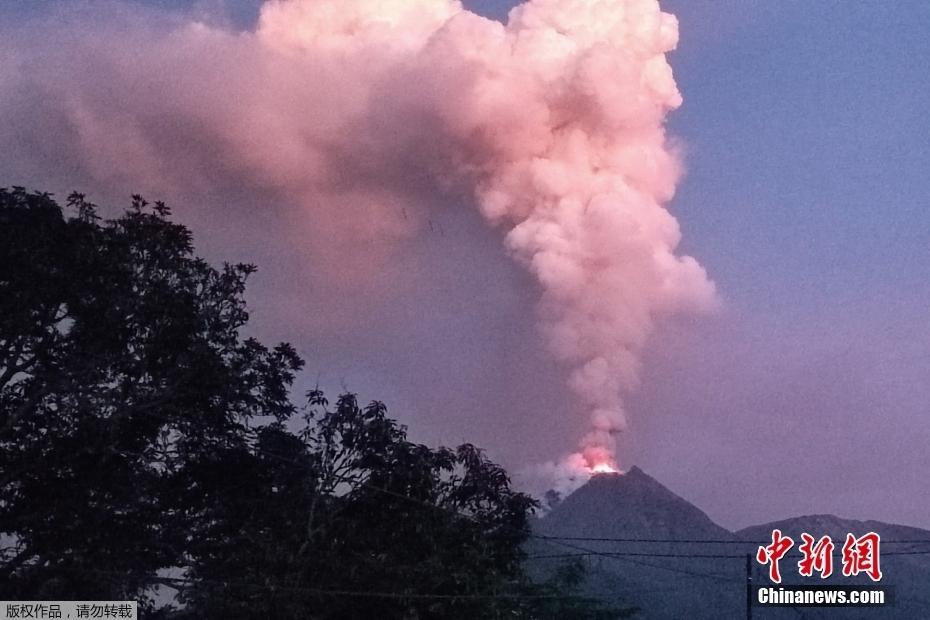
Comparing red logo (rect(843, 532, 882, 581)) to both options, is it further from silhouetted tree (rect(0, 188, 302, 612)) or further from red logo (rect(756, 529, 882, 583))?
silhouetted tree (rect(0, 188, 302, 612))

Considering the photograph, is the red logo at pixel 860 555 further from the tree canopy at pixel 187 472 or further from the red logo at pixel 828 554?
the tree canopy at pixel 187 472

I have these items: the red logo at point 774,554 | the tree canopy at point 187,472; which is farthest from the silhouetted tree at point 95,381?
the red logo at point 774,554

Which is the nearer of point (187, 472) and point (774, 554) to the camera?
point (187, 472)

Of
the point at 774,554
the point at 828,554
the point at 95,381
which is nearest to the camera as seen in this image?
the point at 95,381

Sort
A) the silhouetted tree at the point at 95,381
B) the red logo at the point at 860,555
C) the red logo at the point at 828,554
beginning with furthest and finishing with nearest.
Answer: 1. the red logo at the point at 860,555
2. the red logo at the point at 828,554
3. the silhouetted tree at the point at 95,381

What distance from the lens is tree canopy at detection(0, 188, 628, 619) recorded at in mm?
25672

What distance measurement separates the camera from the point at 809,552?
4753 centimetres

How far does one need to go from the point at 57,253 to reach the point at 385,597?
35.3ft

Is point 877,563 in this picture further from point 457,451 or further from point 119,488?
point 119,488

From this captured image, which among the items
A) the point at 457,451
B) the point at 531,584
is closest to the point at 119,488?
the point at 457,451

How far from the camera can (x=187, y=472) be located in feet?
94.3

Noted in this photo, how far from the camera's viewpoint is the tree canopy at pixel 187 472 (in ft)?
84.2

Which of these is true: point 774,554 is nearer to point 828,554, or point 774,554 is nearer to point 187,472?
point 828,554

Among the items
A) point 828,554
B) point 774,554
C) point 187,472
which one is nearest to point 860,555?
point 828,554
